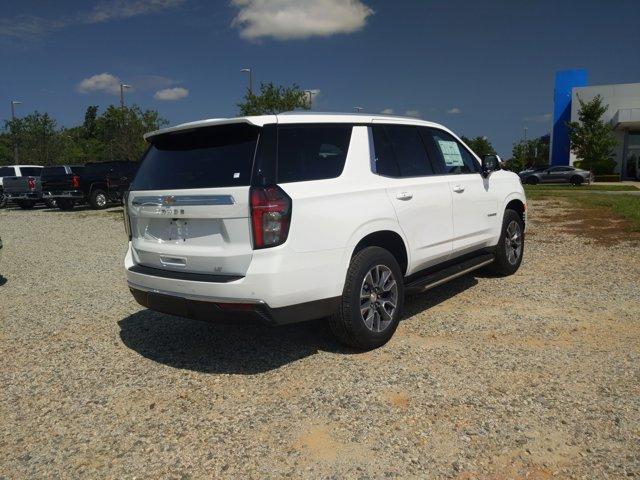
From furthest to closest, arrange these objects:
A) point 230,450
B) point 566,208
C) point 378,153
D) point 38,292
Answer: point 566,208, point 38,292, point 378,153, point 230,450

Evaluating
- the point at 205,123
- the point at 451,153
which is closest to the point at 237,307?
the point at 205,123

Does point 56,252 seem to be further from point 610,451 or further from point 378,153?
point 610,451

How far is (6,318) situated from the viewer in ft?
18.5

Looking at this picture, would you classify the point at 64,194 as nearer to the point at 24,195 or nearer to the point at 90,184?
the point at 90,184

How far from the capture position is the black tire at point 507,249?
622 centimetres

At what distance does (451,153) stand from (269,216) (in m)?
2.79

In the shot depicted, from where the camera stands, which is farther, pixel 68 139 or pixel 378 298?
pixel 68 139

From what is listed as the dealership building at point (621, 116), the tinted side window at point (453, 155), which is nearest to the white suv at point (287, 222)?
the tinted side window at point (453, 155)

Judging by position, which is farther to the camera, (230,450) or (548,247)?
(548,247)

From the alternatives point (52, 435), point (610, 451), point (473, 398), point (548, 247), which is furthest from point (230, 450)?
point (548, 247)

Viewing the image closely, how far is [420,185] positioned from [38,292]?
5218 mm

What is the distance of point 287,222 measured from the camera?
342cm

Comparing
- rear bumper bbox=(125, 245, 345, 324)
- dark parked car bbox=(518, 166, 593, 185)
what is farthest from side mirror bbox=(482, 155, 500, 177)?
dark parked car bbox=(518, 166, 593, 185)

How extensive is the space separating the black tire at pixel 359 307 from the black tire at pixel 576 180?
32524 millimetres
